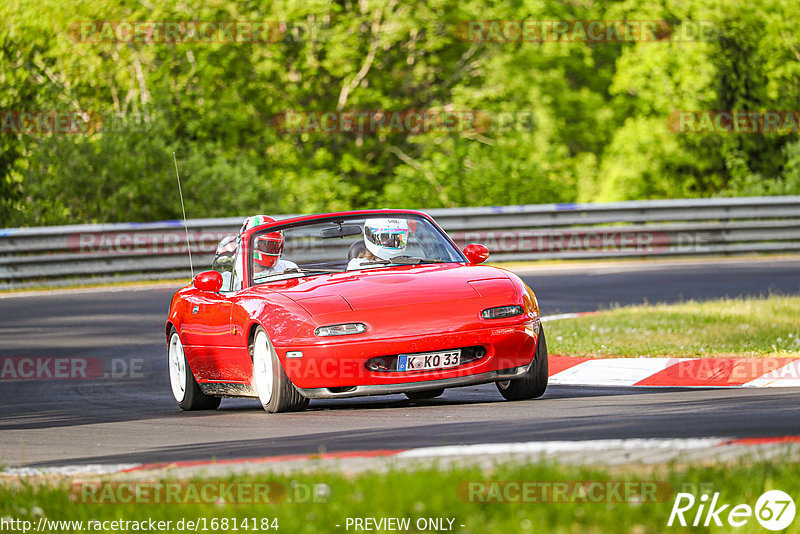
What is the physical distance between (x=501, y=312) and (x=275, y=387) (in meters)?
1.59

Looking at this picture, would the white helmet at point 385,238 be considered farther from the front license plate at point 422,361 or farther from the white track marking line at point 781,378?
the white track marking line at point 781,378

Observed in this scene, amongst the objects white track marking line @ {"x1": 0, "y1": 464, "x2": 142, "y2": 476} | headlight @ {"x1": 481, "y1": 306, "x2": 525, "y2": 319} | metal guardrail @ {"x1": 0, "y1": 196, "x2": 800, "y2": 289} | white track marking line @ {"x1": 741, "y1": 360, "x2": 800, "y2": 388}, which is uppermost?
headlight @ {"x1": 481, "y1": 306, "x2": 525, "y2": 319}

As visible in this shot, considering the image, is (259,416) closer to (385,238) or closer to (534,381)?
(385,238)

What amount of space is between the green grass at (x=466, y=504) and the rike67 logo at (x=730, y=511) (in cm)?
3

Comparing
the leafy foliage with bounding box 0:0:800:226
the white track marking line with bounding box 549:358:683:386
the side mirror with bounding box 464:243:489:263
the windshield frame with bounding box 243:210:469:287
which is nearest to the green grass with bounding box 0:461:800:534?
the windshield frame with bounding box 243:210:469:287

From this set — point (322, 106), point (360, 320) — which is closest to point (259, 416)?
point (360, 320)


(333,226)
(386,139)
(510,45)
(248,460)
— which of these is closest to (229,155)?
(386,139)

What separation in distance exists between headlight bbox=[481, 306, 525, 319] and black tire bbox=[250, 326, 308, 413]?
1.34 m

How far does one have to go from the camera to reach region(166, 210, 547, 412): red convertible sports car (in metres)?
8.97

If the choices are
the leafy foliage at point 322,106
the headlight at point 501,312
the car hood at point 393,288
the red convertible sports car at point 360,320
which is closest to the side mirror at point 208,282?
the red convertible sports car at point 360,320

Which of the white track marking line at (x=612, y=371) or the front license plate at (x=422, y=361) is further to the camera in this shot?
the white track marking line at (x=612, y=371)

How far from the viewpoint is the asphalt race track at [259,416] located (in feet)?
23.8

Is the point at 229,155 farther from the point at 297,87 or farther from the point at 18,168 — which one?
the point at 18,168

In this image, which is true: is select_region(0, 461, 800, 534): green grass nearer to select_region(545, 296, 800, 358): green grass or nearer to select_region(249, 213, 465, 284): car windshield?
select_region(249, 213, 465, 284): car windshield
